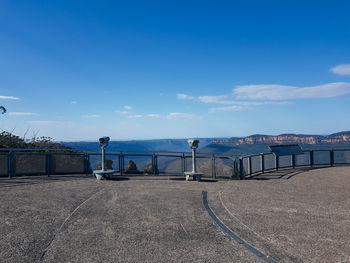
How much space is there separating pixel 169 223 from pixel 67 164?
1050cm

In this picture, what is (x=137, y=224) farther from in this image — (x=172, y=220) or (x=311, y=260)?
(x=311, y=260)

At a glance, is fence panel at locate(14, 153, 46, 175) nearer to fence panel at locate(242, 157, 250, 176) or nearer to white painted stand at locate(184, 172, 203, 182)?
white painted stand at locate(184, 172, 203, 182)

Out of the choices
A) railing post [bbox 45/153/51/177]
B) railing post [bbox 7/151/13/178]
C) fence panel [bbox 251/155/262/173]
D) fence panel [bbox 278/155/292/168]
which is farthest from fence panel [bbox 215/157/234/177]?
railing post [bbox 7/151/13/178]

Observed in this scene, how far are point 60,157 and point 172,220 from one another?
10.4 meters

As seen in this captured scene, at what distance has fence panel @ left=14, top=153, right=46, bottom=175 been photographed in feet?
47.8

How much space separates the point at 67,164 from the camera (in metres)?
15.7

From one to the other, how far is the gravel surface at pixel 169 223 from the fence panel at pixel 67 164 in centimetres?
367

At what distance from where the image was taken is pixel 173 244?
17.5ft

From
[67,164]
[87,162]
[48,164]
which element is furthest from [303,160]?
[48,164]

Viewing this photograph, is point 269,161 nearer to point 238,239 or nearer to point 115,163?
point 115,163

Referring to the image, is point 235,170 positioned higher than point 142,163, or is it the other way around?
point 142,163

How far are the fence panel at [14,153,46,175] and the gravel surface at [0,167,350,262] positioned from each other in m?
2.94

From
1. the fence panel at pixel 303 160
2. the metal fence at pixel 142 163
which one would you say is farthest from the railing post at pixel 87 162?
the fence panel at pixel 303 160

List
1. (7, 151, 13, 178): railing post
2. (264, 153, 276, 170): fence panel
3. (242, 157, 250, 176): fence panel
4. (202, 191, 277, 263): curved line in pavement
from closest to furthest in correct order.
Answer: (202, 191, 277, 263): curved line in pavement < (7, 151, 13, 178): railing post < (242, 157, 250, 176): fence panel < (264, 153, 276, 170): fence panel
